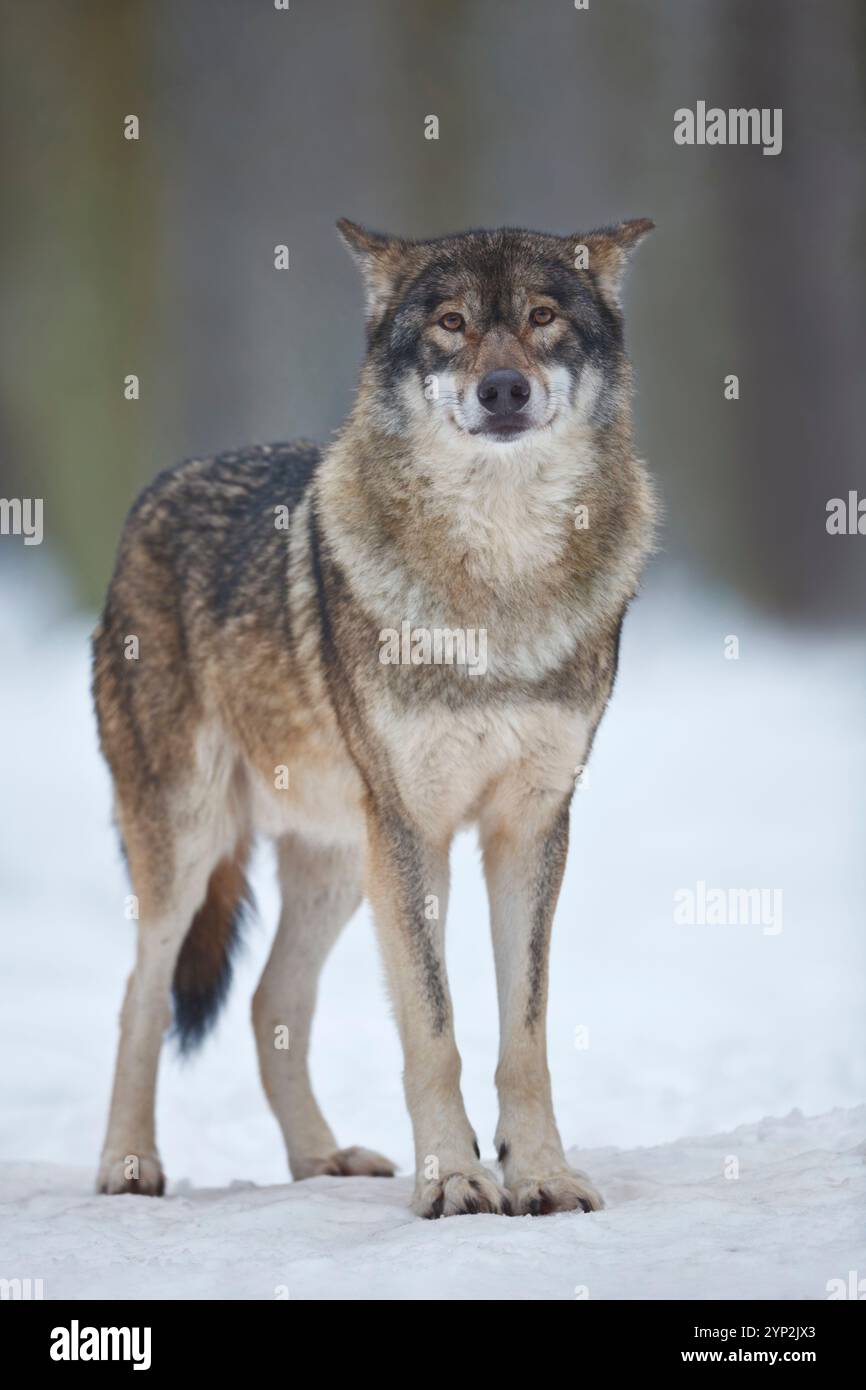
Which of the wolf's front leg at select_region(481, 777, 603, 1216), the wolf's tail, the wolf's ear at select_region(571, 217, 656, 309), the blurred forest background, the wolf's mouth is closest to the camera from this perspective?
the wolf's mouth

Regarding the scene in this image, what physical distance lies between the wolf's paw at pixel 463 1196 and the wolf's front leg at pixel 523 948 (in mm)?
100

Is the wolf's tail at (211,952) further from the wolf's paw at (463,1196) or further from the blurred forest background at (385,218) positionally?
the blurred forest background at (385,218)

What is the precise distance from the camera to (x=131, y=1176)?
3.53m

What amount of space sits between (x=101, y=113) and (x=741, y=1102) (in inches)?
160

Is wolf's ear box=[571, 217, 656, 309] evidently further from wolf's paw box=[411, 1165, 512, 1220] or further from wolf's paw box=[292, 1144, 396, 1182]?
wolf's paw box=[292, 1144, 396, 1182]

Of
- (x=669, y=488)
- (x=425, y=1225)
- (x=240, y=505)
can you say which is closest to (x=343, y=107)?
(x=240, y=505)

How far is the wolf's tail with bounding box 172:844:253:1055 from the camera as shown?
388 centimetres

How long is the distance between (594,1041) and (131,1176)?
2.12 m

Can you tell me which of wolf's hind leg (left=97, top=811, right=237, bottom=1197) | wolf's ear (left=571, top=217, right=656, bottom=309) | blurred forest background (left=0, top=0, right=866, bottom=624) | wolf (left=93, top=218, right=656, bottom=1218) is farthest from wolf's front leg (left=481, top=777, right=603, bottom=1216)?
blurred forest background (left=0, top=0, right=866, bottom=624)

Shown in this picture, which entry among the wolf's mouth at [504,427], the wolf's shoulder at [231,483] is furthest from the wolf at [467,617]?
the wolf's shoulder at [231,483]

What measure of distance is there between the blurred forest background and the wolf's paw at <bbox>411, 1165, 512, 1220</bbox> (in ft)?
9.31

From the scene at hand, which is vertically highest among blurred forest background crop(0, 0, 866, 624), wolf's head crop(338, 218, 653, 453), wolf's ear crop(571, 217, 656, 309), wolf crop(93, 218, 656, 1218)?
blurred forest background crop(0, 0, 866, 624)

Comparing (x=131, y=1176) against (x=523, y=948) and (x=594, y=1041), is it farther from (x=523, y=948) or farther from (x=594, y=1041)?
(x=594, y=1041)

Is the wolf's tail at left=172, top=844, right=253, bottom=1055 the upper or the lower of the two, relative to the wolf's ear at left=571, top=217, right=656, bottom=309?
lower
